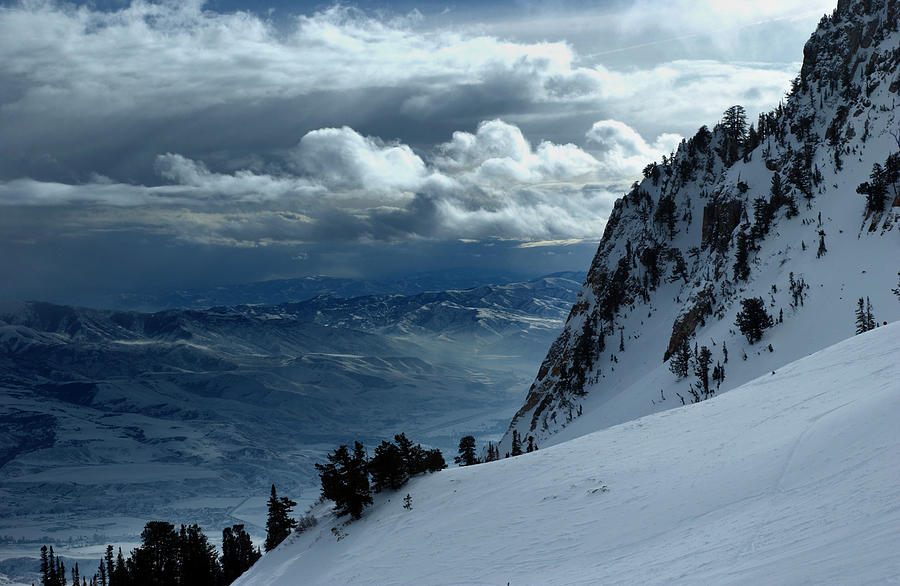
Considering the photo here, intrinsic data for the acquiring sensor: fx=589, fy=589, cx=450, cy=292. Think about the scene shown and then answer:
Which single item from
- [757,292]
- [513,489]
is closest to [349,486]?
[513,489]

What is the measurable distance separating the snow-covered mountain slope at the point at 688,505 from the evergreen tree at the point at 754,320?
59.2 meters

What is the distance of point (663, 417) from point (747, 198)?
11158cm

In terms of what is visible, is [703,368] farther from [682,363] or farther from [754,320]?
[682,363]

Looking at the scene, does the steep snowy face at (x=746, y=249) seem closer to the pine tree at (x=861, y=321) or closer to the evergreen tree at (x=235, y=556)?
the pine tree at (x=861, y=321)

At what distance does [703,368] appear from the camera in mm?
85812

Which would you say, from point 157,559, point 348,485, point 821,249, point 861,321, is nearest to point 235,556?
point 157,559

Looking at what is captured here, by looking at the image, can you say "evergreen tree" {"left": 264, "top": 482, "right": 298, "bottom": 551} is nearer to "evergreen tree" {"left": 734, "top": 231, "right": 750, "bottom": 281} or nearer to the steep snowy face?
the steep snowy face

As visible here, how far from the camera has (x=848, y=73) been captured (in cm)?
12694

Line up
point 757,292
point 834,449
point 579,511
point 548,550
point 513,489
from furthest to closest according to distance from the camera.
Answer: point 757,292 < point 513,489 < point 579,511 < point 548,550 < point 834,449

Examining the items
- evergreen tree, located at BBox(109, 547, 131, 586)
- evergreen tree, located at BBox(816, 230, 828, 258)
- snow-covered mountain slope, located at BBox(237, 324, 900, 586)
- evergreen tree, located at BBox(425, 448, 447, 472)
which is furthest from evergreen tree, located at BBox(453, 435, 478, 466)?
evergreen tree, located at BBox(816, 230, 828, 258)

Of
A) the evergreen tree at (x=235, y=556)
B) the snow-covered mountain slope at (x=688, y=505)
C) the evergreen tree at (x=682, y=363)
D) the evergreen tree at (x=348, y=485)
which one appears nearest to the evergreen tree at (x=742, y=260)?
the evergreen tree at (x=682, y=363)

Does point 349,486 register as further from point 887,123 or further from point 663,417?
point 887,123

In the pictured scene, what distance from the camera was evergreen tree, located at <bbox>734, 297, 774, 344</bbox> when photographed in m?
85.8

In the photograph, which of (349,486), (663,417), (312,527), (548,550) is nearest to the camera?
(548,550)
